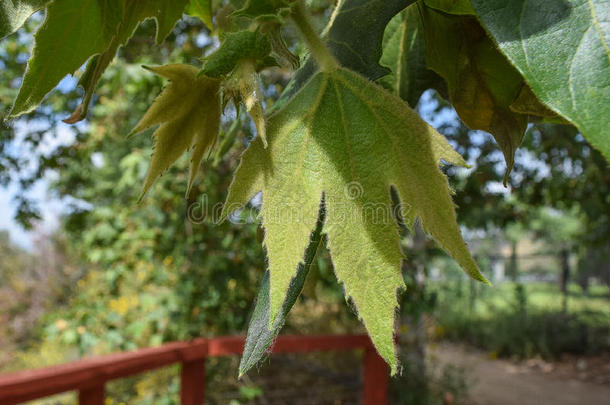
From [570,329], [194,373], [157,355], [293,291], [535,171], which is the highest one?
[535,171]

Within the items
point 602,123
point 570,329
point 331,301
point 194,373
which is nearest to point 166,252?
→ point 194,373

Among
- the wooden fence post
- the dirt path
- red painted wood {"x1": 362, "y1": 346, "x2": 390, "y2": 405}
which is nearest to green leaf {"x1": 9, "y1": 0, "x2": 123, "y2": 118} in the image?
the wooden fence post

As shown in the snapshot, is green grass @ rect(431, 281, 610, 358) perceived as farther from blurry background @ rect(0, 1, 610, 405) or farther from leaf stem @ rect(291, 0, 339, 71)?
leaf stem @ rect(291, 0, 339, 71)

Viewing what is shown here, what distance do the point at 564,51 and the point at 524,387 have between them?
6.60 m

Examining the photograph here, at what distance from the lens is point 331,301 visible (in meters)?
4.29

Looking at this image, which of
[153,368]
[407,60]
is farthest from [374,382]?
[407,60]

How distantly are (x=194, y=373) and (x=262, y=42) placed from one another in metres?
1.93

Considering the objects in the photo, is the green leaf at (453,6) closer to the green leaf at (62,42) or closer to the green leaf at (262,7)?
the green leaf at (262,7)

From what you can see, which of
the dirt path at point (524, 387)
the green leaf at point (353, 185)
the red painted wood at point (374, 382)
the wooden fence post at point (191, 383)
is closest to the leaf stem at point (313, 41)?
the green leaf at point (353, 185)

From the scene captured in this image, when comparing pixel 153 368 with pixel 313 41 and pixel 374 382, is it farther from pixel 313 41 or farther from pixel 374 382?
pixel 313 41

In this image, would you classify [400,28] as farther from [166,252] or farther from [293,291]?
[166,252]

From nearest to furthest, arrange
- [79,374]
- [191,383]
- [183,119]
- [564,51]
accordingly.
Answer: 1. [564,51]
2. [183,119]
3. [79,374]
4. [191,383]

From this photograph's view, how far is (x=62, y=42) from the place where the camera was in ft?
1.10

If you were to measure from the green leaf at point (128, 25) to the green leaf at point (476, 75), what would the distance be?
0.71ft
